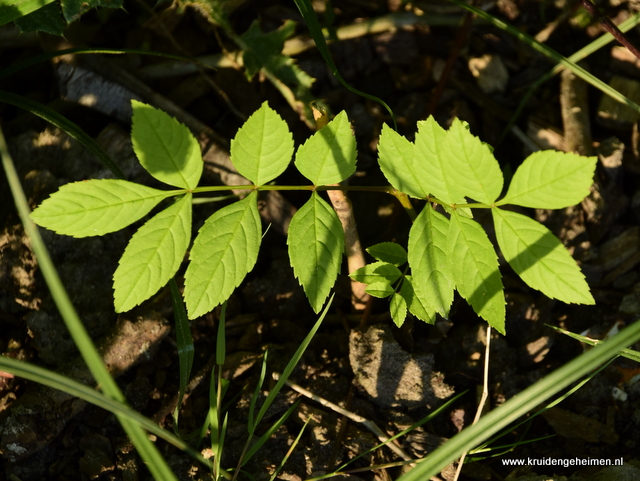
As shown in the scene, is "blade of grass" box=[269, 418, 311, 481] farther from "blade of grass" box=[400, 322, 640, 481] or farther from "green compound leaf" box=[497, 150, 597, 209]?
"green compound leaf" box=[497, 150, 597, 209]

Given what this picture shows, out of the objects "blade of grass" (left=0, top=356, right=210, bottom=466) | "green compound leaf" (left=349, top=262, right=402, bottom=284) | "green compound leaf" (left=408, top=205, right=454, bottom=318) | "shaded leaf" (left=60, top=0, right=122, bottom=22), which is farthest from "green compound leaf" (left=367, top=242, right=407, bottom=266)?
"shaded leaf" (left=60, top=0, right=122, bottom=22)

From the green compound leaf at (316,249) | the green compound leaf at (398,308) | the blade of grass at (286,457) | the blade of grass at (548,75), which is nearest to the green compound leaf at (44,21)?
the green compound leaf at (316,249)

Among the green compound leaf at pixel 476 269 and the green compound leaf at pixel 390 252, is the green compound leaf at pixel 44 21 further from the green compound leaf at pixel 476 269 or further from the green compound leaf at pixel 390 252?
the green compound leaf at pixel 476 269

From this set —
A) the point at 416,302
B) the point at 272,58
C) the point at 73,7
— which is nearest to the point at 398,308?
the point at 416,302

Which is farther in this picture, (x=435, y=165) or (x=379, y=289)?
(x=379, y=289)

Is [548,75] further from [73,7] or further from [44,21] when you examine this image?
[44,21]

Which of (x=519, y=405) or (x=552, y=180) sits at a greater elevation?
(x=552, y=180)
